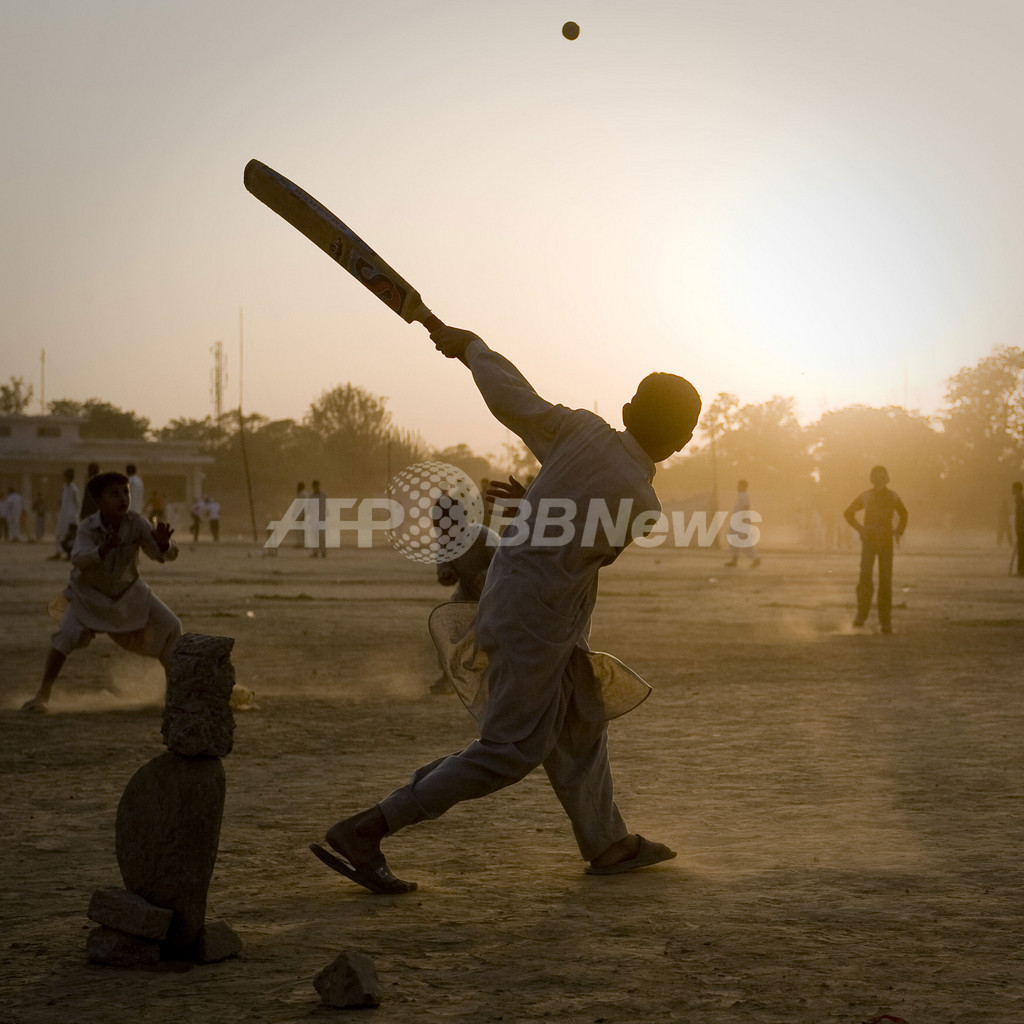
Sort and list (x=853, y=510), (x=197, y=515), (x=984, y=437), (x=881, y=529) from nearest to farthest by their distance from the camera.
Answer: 1. (x=881, y=529)
2. (x=853, y=510)
3. (x=197, y=515)
4. (x=984, y=437)

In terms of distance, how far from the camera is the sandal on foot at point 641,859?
5.07m

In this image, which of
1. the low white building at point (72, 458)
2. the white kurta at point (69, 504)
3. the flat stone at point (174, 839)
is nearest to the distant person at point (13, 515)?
the white kurta at point (69, 504)

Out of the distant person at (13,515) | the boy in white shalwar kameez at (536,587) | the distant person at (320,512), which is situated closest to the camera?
the boy in white shalwar kameez at (536,587)

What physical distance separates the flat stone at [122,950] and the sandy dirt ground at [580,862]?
0.05m

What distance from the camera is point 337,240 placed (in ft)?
17.8

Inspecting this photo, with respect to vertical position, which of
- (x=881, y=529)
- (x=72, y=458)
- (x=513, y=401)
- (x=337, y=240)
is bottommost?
(x=881, y=529)

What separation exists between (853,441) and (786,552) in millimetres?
51642

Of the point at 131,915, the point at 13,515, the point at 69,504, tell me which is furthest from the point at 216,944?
the point at 13,515

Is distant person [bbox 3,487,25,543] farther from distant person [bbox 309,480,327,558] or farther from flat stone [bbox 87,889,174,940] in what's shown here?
flat stone [bbox 87,889,174,940]

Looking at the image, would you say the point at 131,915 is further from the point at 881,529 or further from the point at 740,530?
the point at 740,530

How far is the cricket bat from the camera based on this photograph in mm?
5258

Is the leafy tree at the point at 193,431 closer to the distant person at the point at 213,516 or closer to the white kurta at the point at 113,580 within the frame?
the distant person at the point at 213,516

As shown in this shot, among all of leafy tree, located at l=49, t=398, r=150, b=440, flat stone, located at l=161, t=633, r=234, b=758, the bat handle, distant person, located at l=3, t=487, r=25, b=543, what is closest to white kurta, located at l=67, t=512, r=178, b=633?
the bat handle

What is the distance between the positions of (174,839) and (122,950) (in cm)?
33
